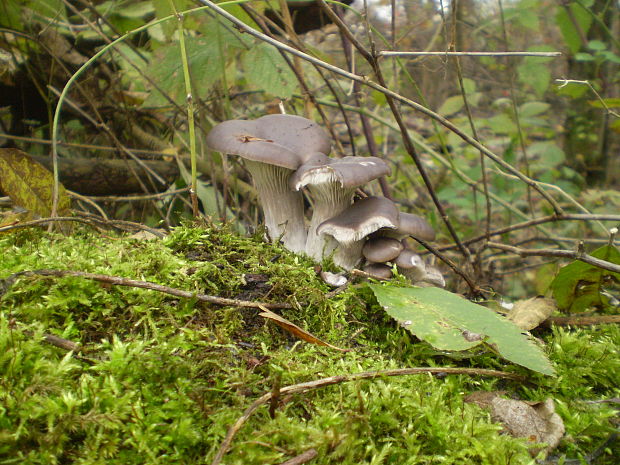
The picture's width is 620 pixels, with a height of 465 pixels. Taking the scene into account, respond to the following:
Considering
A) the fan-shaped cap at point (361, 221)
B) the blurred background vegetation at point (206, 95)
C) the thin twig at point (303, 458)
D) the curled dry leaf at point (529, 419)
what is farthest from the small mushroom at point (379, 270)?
the thin twig at point (303, 458)

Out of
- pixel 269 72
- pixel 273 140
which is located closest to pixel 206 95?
pixel 269 72

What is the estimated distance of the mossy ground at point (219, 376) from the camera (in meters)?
0.88

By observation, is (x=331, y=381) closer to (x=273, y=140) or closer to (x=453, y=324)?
(x=453, y=324)

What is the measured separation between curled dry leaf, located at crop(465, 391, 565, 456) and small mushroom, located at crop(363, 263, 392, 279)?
2.55 feet

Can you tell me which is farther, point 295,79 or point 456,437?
point 295,79

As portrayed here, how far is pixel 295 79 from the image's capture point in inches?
92.4

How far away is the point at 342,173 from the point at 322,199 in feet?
1.21

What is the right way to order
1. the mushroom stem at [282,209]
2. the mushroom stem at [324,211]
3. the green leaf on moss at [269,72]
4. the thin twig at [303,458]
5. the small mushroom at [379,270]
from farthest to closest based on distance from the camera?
the green leaf on moss at [269,72]
the mushroom stem at [282,209]
the mushroom stem at [324,211]
the small mushroom at [379,270]
the thin twig at [303,458]

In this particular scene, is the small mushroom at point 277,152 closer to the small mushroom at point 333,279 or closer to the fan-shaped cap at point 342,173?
the fan-shaped cap at point 342,173

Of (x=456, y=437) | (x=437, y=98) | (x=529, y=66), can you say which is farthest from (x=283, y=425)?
(x=437, y=98)

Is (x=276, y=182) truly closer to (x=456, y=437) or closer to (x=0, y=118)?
(x=456, y=437)

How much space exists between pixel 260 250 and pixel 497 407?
107 centimetres

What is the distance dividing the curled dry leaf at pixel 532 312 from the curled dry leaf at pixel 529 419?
1.82 feet

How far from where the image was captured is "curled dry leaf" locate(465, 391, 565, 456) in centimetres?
111
